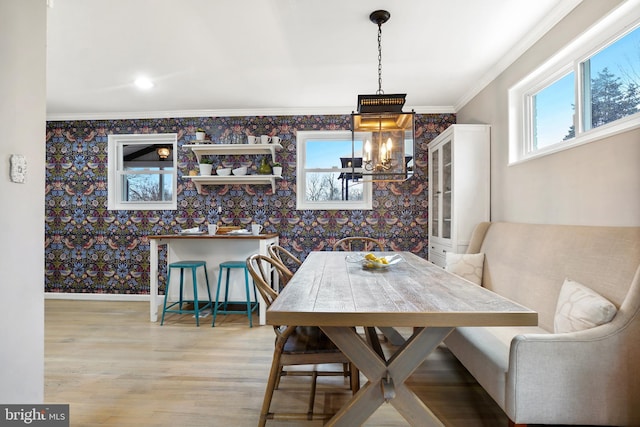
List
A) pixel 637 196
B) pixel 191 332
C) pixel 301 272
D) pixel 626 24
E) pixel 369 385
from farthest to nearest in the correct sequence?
pixel 191 332
pixel 301 272
pixel 626 24
pixel 637 196
pixel 369 385

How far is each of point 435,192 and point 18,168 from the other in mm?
3712

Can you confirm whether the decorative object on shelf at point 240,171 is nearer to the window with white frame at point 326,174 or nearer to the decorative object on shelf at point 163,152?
the window with white frame at point 326,174

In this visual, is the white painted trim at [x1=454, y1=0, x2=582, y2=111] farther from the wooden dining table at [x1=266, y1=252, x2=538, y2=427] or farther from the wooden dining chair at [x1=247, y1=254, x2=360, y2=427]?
the wooden dining chair at [x1=247, y1=254, x2=360, y2=427]

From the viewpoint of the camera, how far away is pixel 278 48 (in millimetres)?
2719

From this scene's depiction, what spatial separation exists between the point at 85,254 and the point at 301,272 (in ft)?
13.0

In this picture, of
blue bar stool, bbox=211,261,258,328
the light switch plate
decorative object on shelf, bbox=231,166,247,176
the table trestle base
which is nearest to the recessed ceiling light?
decorative object on shelf, bbox=231,166,247,176

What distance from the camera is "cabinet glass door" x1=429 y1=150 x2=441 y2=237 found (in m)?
3.81

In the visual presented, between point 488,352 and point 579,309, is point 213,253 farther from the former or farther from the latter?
point 579,309

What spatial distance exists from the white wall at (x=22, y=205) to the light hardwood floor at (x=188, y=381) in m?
0.59

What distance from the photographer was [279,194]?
429 cm

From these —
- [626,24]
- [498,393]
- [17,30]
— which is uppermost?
[626,24]

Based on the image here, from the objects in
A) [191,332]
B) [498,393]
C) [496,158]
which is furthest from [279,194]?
[498,393]

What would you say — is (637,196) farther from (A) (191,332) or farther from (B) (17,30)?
(A) (191,332)

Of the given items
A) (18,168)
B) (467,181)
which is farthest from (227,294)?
(467,181)
